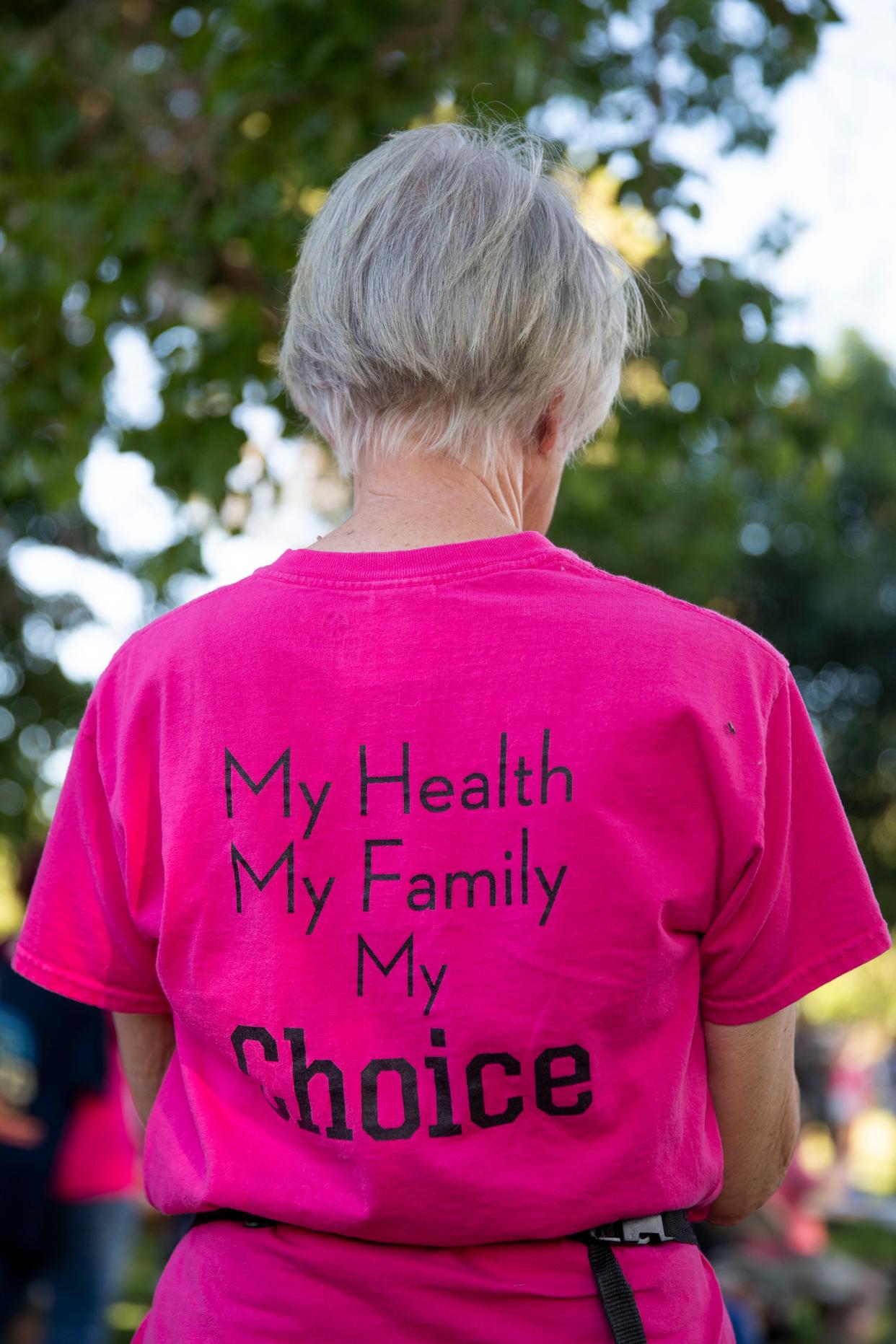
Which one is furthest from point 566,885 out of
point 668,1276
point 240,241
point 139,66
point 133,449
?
point 139,66

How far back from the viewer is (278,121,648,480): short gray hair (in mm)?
1218

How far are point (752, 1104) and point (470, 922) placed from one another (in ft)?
1.14

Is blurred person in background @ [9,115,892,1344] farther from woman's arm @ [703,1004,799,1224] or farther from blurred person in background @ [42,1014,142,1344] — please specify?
blurred person in background @ [42,1014,142,1344]

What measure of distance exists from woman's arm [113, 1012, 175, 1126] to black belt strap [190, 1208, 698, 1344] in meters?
0.29

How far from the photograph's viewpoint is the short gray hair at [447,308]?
122 centimetres

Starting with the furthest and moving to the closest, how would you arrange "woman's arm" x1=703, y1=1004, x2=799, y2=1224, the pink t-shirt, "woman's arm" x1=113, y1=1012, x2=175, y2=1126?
"woman's arm" x1=113, y1=1012, x2=175, y2=1126 < "woman's arm" x1=703, y1=1004, x2=799, y2=1224 < the pink t-shirt

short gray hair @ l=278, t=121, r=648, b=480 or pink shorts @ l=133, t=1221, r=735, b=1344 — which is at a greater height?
short gray hair @ l=278, t=121, r=648, b=480

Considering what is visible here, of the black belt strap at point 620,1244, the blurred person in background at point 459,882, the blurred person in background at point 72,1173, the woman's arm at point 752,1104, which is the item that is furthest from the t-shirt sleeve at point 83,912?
the blurred person in background at point 72,1173

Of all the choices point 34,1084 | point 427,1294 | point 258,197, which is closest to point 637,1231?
point 427,1294

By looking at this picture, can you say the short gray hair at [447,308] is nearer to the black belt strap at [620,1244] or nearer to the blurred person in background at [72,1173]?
the black belt strap at [620,1244]

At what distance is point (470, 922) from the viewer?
3.59ft

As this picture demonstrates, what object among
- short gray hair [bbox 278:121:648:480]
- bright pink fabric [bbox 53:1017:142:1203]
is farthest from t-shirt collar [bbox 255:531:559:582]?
bright pink fabric [bbox 53:1017:142:1203]

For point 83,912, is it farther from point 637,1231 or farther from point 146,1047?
point 637,1231

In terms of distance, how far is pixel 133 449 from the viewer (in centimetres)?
378
